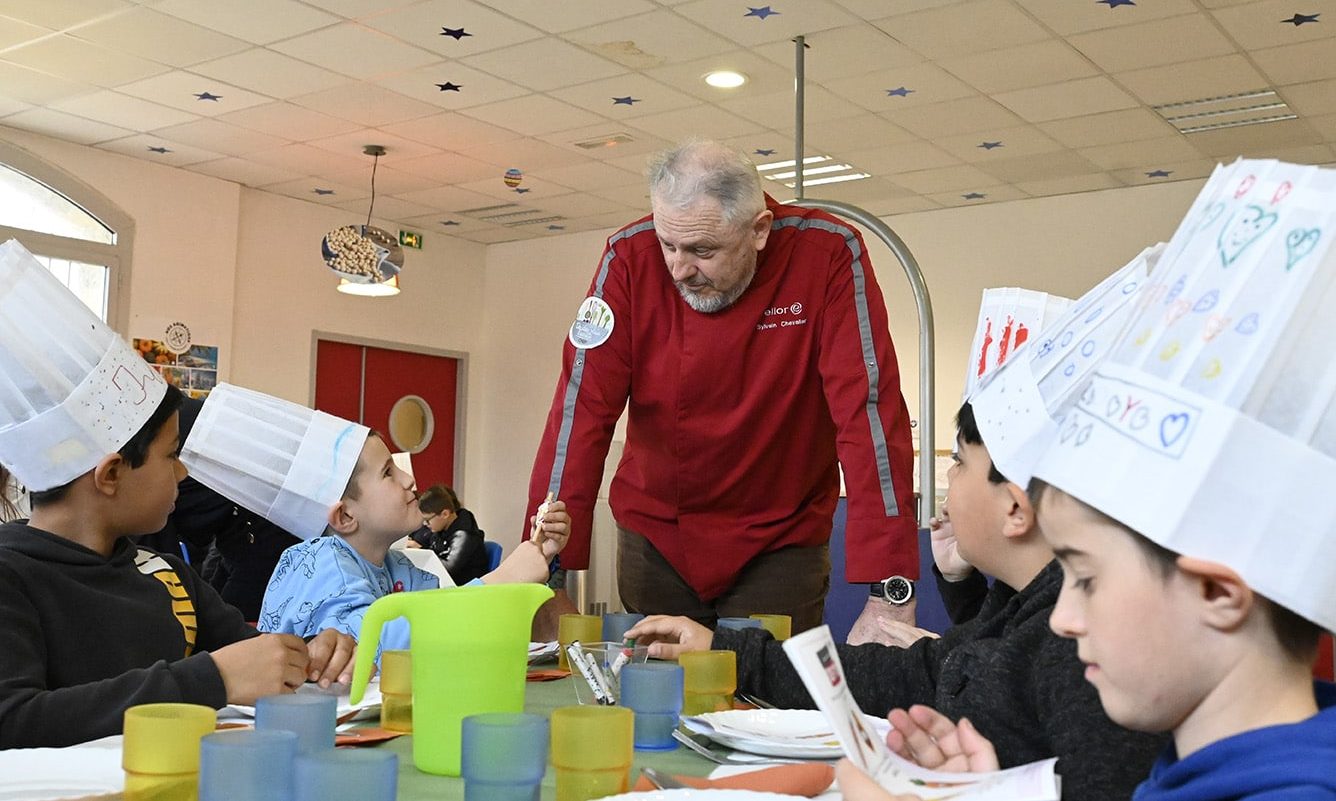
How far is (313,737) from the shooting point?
3.50 feet

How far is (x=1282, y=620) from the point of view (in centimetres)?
78

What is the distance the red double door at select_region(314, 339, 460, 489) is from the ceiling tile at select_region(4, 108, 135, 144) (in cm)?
214

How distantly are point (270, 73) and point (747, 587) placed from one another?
13.8 feet

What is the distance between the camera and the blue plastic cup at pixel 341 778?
79cm

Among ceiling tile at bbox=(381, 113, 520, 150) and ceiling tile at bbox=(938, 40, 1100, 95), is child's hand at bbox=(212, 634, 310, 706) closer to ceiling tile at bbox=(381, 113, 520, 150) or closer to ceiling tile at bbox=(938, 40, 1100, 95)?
ceiling tile at bbox=(938, 40, 1100, 95)

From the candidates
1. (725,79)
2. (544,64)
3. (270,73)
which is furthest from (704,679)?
(270,73)

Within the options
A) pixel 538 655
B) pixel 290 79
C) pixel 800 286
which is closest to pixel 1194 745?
pixel 538 655

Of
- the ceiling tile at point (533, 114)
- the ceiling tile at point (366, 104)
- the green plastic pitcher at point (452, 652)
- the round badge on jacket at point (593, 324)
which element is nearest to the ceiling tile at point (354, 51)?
the ceiling tile at point (366, 104)

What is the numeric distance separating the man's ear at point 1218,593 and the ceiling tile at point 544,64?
15.2 ft

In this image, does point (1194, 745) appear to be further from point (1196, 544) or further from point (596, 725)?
point (596, 725)

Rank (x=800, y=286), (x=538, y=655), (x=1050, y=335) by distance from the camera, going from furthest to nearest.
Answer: (x=800, y=286) < (x=538, y=655) < (x=1050, y=335)

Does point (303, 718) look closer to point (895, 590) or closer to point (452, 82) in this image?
point (895, 590)

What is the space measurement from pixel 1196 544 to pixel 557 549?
4.61 feet

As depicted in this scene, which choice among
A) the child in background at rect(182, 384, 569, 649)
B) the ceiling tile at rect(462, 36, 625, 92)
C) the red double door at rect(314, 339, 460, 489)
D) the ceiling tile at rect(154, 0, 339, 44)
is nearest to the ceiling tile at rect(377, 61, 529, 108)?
the ceiling tile at rect(462, 36, 625, 92)
